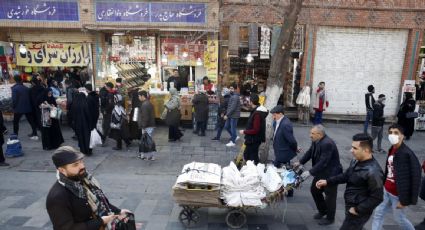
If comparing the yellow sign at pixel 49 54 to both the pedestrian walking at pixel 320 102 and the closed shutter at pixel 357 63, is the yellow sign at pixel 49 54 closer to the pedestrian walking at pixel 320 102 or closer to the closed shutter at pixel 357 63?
the pedestrian walking at pixel 320 102

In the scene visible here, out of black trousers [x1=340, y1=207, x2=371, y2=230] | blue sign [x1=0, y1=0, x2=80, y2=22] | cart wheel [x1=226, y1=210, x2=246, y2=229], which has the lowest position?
cart wheel [x1=226, y1=210, x2=246, y2=229]

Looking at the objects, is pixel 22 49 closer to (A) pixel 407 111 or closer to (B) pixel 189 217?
(B) pixel 189 217

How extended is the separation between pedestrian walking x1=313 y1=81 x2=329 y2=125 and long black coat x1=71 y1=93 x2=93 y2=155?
8330mm

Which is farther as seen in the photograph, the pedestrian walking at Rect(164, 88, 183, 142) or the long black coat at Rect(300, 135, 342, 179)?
the pedestrian walking at Rect(164, 88, 183, 142)

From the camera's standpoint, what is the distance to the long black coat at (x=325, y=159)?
5102 mm

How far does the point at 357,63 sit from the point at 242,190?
10289mm

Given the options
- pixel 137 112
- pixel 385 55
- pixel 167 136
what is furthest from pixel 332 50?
pixel 137 112

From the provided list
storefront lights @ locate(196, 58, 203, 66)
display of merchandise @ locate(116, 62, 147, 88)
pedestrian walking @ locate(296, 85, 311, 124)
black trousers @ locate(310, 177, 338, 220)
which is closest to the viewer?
black trousers @ locate(310, 177, 338, 220)

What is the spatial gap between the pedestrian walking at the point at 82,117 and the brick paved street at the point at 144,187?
0.53 meters

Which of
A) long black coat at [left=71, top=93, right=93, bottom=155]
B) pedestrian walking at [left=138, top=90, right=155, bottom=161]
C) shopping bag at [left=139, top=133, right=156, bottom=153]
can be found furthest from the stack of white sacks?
long black coat at [left=71, top=93, right=93, bottom=155]

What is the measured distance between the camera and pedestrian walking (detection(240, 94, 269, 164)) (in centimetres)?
661

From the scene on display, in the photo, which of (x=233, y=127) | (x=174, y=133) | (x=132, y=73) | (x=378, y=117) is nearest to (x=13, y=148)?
(x=174, y=133)

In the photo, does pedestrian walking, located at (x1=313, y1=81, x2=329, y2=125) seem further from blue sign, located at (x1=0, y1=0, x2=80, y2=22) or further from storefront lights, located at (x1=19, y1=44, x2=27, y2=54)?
storefront lights, located at (x1=19, y1=44, x2=27, y2=54)

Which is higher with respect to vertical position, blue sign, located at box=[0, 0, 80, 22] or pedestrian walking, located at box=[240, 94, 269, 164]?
blue sign, located at box=[0, 0, 80, 22]
